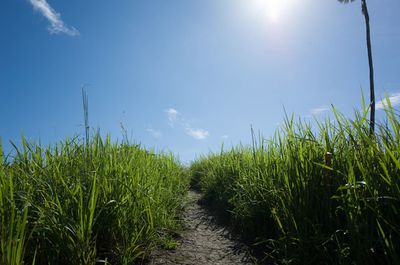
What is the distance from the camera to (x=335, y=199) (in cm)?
217

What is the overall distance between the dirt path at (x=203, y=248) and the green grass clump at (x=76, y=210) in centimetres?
18

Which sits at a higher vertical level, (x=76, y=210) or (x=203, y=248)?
(x=76, y=210)

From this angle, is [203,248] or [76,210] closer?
[76,210]

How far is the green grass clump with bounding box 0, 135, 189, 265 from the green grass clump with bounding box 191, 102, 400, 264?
1.00 metres

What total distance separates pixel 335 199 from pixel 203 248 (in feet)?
4.87

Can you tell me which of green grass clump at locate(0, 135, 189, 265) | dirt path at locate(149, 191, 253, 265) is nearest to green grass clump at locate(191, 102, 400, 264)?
dirt path at locate(149, 191, 253, 265)

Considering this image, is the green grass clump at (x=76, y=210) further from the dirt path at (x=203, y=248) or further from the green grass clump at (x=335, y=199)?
the green grass clump at (x=335, y=199)

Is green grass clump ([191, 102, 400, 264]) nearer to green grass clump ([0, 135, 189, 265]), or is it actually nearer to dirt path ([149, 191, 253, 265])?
dirt path ([149, 191, 253, 265])

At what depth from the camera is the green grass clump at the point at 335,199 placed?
5.58 ft

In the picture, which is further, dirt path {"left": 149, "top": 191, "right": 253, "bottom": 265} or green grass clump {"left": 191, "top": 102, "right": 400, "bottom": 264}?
dirt path {"left": 149, "top": 191, "right": 253, "bottom": 265}

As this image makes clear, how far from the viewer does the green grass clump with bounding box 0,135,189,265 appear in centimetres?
185

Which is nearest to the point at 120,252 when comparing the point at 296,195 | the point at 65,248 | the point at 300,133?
the point at 65,248

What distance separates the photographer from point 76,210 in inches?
80.7

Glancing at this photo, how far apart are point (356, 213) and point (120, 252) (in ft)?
5.14
